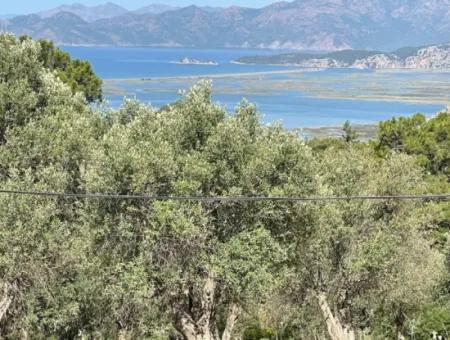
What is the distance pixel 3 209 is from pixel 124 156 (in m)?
2.57

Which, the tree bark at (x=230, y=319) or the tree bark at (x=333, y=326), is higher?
the tree bark at (x=230, y=319)

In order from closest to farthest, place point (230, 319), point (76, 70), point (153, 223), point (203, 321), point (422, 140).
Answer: point (153, 223)
point (203, 321)
point (230, 319)
point (422, 140)
point (76, 70)

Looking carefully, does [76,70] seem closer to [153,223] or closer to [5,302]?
[5,302]

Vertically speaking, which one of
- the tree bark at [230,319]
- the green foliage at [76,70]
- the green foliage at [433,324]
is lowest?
the green foliage at [433,324]

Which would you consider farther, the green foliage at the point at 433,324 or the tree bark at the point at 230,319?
the green foliage at the point at 433,324

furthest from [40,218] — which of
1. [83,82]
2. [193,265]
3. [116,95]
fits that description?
[116,95]

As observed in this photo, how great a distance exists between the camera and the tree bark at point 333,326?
17.5 m

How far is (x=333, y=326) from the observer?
1772 centimetres

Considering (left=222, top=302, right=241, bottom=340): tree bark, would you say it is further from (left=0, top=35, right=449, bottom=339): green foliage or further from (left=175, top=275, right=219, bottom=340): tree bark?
(left=175, top=275, right=219, bottom=340): tree bark

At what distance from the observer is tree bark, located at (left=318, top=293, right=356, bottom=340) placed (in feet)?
57.3

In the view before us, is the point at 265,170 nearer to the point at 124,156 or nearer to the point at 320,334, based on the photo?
the point at 124,156

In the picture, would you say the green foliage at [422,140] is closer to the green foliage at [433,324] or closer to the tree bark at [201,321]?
the green foliage at [433,324]

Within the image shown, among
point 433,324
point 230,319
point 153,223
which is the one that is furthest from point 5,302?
point 433,324

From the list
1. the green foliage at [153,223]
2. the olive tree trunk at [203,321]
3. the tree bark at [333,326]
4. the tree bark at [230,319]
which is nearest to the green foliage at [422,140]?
the tree bark at [333,326]
